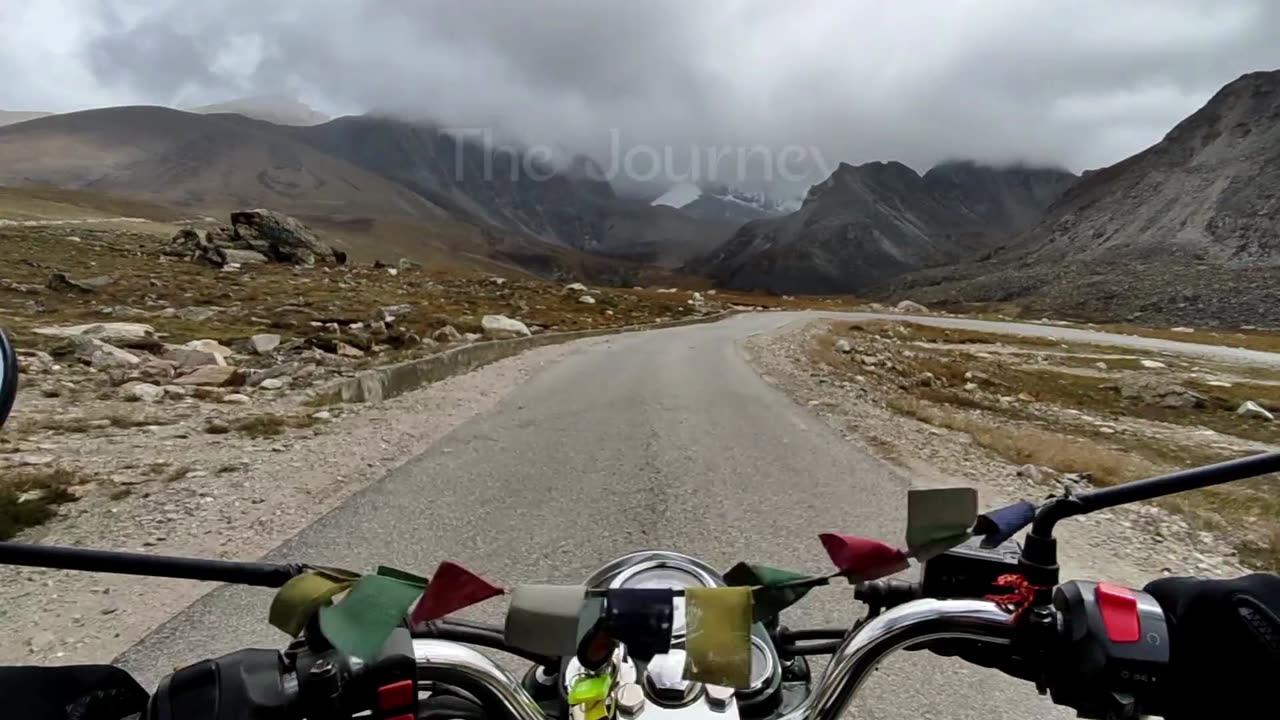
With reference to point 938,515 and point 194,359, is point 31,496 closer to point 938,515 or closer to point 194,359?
point 938,515

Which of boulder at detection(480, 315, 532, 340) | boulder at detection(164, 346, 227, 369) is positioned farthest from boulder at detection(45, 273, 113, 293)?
boulder at detection(164, 346, 227, 369)

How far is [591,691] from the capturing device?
1.21m

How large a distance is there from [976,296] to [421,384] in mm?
115370

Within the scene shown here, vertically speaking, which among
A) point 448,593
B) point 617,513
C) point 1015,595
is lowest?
point 617,513

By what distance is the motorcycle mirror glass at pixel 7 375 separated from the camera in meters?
1.26

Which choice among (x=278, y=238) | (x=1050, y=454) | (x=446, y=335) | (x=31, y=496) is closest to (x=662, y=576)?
(x=31, y=496)

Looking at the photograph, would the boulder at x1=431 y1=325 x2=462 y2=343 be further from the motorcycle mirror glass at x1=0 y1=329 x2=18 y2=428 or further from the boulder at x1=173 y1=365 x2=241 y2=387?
the motorcycle mirror glass at x1=0 y1=329 x2=18 y2=428

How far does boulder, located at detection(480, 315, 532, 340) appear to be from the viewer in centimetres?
2530

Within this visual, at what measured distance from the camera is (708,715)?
50.7 inches

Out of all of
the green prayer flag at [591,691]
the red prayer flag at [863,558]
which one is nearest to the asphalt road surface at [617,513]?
the red prayer flag at [863,558]

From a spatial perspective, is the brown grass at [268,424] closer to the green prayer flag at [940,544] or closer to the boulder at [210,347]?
the boulder at [210,347]

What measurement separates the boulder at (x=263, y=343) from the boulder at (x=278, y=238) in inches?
1450

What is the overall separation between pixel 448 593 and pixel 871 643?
0.85 meters

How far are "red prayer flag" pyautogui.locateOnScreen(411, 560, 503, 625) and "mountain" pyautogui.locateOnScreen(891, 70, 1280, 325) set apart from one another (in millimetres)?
89862
